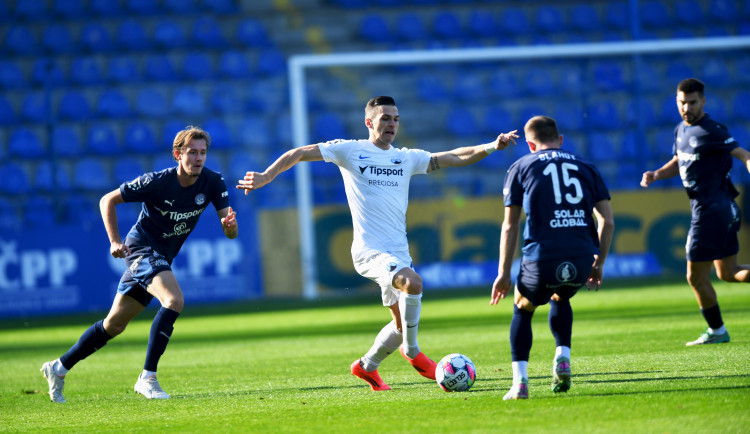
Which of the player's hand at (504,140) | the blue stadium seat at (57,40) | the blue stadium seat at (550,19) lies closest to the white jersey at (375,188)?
the player's hand at (504,140)

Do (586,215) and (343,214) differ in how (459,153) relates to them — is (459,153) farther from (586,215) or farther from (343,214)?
(343,214)

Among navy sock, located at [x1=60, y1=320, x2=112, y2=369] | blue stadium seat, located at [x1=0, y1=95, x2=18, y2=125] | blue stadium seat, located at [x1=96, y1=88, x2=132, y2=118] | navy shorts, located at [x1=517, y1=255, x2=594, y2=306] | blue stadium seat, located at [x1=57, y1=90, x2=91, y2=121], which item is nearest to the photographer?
navy shorts, located at [x1=517, y1=255, x2=594, y2=306]

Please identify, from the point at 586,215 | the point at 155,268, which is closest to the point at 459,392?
the point at 586,215

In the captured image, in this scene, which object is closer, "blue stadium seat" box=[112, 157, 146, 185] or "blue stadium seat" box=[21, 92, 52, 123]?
"blue stadium seat" box=[112, 157, 146, 185]

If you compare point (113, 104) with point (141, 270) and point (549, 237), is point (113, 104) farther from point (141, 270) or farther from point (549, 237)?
point (549, 237)

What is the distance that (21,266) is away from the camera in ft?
55.7

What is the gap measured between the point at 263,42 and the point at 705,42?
10.3m

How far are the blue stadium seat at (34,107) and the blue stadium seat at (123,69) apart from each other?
1.66 meters

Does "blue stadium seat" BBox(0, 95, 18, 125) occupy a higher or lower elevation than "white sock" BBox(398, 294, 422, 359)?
higher

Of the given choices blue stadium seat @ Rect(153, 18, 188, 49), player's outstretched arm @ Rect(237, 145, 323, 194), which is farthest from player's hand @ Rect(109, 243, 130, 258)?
blue stadium seat @ Rect(153, 18, 188, 49)

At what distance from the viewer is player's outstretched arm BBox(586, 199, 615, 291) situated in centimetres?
573

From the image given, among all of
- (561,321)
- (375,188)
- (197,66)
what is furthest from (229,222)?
(197,66)

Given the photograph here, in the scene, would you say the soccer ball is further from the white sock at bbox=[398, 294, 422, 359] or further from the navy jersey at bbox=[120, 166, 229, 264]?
the navy jersey at bbox=[120, 166, 229, 264]

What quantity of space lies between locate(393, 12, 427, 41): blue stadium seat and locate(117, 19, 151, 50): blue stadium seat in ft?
20.1
